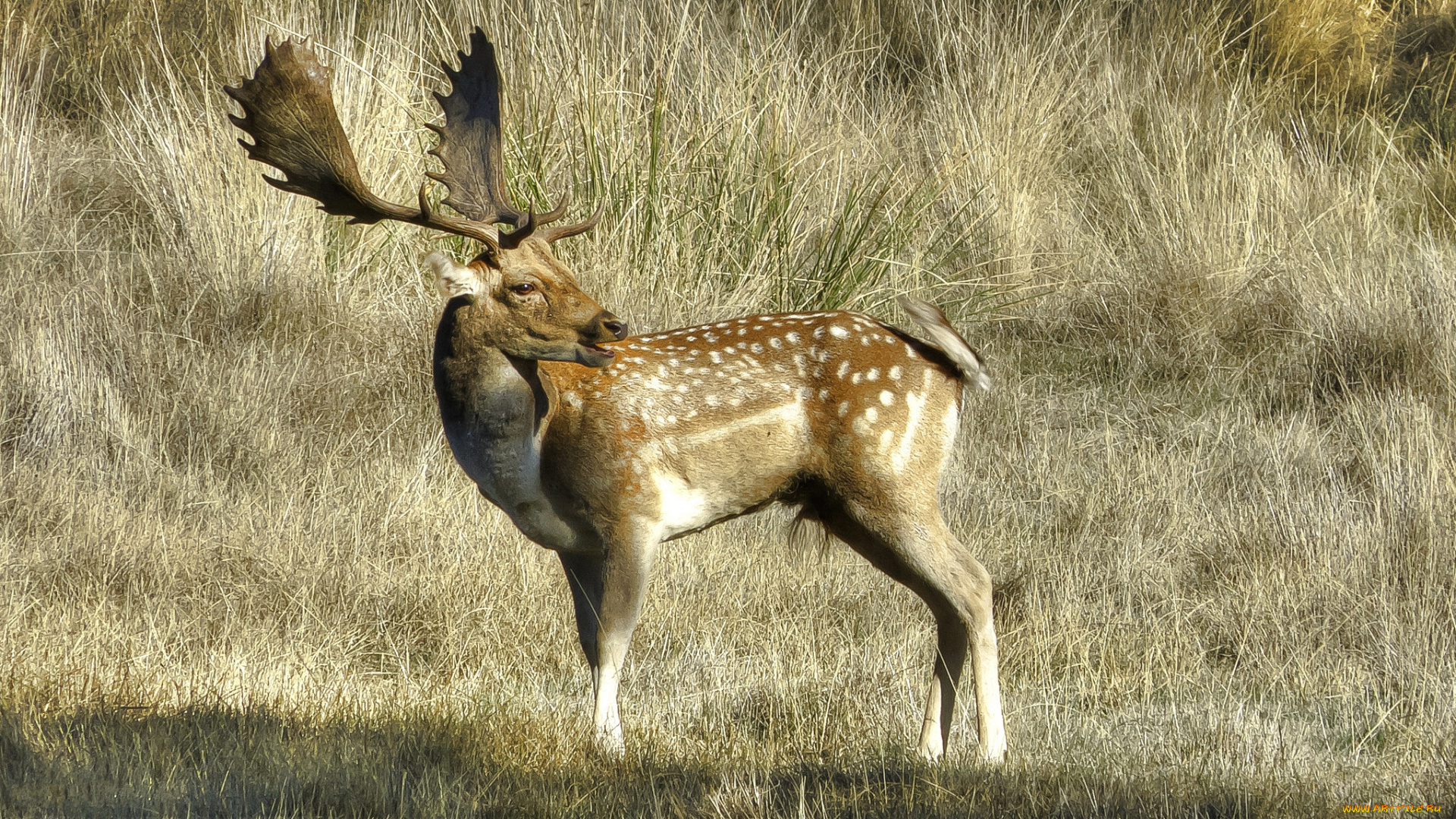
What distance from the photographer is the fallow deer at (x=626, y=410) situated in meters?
3.88

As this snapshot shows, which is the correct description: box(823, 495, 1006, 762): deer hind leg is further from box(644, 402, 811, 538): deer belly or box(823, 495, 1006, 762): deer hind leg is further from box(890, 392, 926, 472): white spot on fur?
box(644, 402, 811, 538): deer belly

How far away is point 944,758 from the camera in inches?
155

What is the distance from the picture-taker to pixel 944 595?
13.4 ft

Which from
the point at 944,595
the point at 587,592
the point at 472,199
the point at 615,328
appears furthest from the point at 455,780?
the point at 472,199

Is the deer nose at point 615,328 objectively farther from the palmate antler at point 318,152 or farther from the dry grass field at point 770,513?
the dry grass field at point 770,513

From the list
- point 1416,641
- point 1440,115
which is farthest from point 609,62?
point 1440,115

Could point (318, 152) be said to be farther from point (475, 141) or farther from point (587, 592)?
point (587, 592)

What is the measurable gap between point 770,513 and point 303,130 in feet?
8.98

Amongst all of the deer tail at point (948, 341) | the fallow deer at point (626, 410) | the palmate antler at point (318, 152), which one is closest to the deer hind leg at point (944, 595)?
the fallow deer at point (626, 410)

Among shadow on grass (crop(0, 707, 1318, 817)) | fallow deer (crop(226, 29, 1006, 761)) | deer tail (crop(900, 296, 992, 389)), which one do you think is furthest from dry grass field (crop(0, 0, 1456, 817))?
deer tail (crop(900, 296, 992, 389))

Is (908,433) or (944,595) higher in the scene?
(908,433)

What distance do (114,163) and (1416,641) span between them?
7491mm

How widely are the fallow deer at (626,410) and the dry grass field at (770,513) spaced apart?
0.45m

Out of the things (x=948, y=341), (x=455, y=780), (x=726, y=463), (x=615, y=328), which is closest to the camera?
(x=455, y=780)
